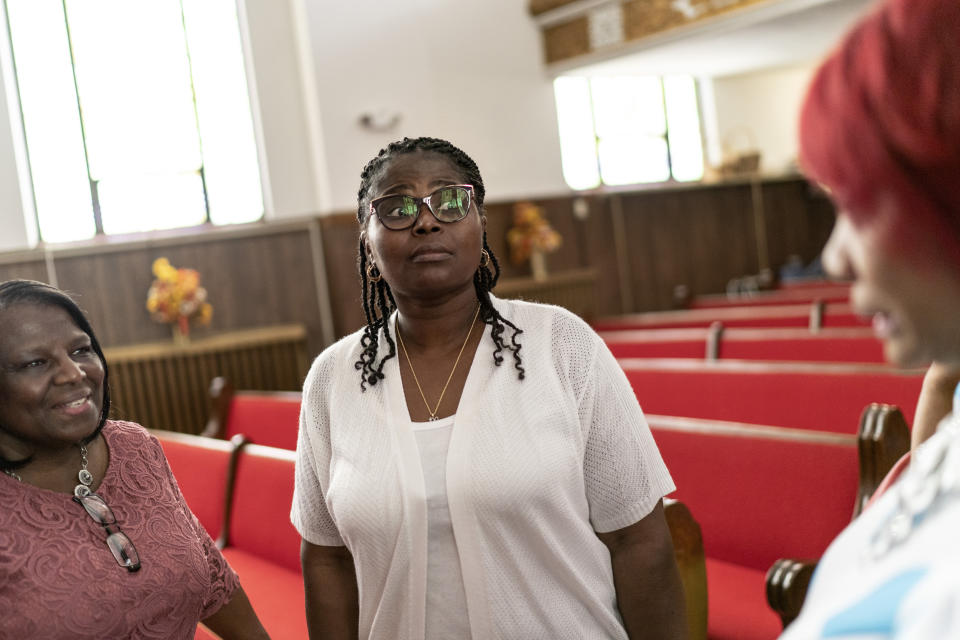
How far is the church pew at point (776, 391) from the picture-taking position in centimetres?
340

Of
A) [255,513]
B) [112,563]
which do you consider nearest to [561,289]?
[255,513]

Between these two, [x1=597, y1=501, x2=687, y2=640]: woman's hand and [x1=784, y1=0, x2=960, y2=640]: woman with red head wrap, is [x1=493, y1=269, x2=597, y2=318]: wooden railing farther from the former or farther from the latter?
[x1=784, y1=0, x2=960, y2=640]: woman with red head wrap

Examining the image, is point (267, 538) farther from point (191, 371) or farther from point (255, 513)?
point (191, 371)

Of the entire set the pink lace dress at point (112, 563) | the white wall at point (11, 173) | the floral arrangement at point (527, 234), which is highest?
the white wall at point (11, 173)

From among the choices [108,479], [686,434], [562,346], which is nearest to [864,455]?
[686,434]

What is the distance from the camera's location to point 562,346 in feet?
5.50

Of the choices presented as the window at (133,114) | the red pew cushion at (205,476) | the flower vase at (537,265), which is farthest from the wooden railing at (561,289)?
the red pew cushion at (205,476)

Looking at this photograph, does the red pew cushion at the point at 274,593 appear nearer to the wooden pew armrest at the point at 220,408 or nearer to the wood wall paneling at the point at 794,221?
the wooden pew armrest at the point at 220,408

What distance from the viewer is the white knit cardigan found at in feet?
5.08

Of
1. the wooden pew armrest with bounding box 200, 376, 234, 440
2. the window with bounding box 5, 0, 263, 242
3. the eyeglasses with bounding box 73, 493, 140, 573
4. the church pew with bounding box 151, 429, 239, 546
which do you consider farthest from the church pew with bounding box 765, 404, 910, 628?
the window with bounding box 5, 0, 263, 242

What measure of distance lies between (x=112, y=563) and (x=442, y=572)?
611 mm

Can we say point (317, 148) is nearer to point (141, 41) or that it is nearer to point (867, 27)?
point (141, 41)

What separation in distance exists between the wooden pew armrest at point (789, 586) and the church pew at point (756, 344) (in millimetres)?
2554

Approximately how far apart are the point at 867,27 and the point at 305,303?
24.8ft
